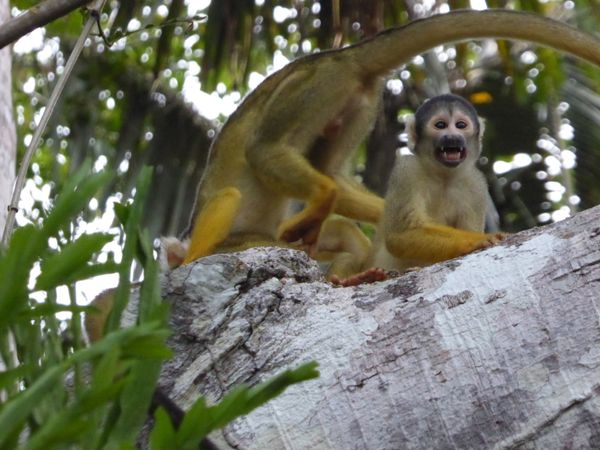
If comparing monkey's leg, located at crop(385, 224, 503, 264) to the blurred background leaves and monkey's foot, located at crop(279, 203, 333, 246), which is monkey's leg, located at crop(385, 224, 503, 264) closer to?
monkey's foot, located at crop(279, 203, 333, 246)

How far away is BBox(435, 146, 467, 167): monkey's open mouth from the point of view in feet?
13.1

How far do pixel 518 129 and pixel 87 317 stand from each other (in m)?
4.73

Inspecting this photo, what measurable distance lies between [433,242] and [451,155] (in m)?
0.50

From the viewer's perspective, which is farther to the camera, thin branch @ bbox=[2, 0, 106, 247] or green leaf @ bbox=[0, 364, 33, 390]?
thin branch @ bbox=[2, 0, 106, 247]

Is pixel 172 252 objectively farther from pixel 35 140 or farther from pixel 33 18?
pixel 33 18

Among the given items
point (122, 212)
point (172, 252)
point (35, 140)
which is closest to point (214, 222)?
point (172, 252)

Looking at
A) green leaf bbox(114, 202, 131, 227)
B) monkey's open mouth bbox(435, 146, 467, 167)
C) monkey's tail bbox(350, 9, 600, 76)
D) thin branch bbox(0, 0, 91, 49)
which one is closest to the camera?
green leaf bbox(114, 202, 131, 227)

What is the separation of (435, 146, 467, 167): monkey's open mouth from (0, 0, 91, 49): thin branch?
1.80 m

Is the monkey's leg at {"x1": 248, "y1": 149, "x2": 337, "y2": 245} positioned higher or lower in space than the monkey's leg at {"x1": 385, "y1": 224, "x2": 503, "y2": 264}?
higher

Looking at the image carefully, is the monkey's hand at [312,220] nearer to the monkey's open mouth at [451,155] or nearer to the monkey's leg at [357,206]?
the monkey's leg at [357,206]

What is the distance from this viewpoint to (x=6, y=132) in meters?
3.47

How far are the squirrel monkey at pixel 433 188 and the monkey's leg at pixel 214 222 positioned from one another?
0.69 meters

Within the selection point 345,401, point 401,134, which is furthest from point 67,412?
point 401,134

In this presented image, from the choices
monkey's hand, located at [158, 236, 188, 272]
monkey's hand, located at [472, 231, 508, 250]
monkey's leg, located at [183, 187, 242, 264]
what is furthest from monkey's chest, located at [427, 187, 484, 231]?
monkey's hand, located at [158, 236, 188, 272]
